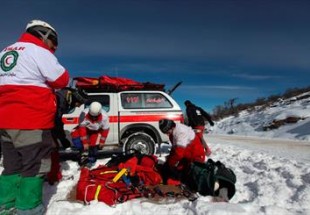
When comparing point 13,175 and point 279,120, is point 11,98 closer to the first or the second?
point 13,175

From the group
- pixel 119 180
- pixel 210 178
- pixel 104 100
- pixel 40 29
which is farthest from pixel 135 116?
pixel 40 29

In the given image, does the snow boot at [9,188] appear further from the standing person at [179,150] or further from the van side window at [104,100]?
the van side window at [104,100]

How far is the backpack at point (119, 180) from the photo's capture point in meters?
5.09

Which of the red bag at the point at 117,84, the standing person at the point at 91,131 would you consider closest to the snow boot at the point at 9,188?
the standing person at the point at 91,131

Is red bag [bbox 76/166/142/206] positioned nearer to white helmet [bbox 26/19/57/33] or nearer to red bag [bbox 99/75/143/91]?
white helmet [bbox 26/19/57/33]

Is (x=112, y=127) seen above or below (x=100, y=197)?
above

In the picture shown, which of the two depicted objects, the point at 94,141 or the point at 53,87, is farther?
the point at 94,141

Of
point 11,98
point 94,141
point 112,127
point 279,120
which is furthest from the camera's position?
point 279,120

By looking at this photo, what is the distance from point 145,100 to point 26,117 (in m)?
6.10

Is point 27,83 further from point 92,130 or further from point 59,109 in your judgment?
point 92,130

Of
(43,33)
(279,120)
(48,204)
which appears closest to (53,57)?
(43,33)

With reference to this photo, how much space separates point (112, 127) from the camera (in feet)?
30.2

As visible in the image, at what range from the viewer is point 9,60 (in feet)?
11.9

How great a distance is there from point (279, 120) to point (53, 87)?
25.9m
